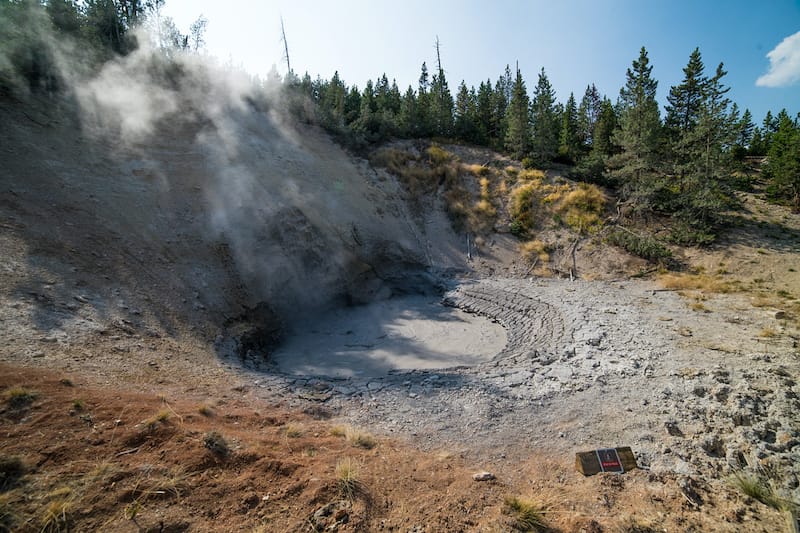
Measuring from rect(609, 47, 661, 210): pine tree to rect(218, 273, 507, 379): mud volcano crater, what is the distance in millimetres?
16387

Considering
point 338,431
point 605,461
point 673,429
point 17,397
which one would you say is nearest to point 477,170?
point 673,429

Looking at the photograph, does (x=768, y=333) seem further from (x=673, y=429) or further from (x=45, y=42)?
(x=45, y=42)

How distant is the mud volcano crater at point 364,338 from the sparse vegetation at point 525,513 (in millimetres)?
7244

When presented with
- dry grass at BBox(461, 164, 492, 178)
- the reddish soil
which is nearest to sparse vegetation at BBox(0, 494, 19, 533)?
the reddish soil

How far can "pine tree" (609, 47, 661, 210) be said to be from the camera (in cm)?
2394

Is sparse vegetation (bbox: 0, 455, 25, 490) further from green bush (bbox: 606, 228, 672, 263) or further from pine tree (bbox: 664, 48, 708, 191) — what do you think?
pine tree (bbox: 664, 48, 708, 191)

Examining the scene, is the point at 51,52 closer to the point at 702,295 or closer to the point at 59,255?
the point at 59,255

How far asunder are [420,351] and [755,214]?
2676cm

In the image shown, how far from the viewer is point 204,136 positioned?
20.9 m

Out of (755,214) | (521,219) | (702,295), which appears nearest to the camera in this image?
(702,295)

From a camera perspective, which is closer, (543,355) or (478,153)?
(543,355)

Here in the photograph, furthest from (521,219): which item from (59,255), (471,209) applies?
(59,255)

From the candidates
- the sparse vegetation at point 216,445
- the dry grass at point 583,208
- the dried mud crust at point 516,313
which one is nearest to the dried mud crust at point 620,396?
the dried mud crust at point 516,313

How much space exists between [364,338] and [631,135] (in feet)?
79.8
